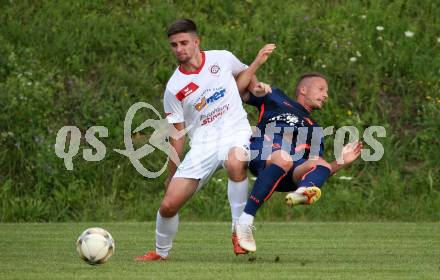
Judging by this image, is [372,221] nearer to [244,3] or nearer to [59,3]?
[244,3]

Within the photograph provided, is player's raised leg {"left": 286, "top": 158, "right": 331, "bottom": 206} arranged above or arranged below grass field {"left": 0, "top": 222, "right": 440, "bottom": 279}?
above

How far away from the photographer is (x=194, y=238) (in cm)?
1222

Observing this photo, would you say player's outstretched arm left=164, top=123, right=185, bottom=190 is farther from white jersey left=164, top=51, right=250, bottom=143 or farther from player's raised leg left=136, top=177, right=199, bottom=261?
player's raised leg left=136, top=177, right=199, bottom=261

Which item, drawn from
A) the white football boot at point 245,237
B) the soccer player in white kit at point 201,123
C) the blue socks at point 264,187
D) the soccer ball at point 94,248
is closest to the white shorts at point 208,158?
the soccer player in white kit at point 201,123

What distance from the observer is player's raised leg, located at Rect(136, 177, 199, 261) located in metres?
9.46

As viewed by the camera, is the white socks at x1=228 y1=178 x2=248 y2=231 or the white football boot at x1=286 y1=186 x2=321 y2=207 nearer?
the white football boot at x1=286 y1=186 x2=321 y2=207

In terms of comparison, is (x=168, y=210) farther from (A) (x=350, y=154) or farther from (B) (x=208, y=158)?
(A) (x=350, y=154)

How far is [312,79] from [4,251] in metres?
3.16

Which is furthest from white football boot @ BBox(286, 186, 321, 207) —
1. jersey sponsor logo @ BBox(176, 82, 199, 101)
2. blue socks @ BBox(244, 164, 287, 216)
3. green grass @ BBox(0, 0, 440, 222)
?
green grass @ BBox(0, 0, 440, 222)

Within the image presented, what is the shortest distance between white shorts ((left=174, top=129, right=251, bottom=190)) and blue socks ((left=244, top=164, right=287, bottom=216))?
15.7 inches

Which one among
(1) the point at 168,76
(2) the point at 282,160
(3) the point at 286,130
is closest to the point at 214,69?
(3) the point at 286,130

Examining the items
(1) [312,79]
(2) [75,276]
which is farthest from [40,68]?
(2) [75,276]

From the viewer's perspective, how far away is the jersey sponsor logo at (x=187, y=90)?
9.62m

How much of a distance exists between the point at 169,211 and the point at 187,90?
1.00m
